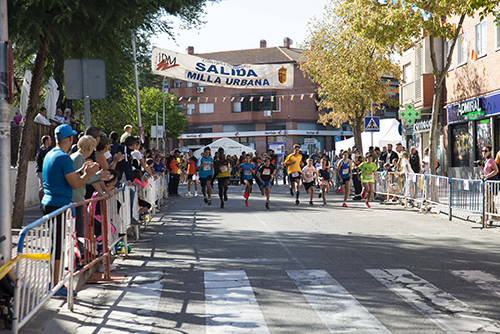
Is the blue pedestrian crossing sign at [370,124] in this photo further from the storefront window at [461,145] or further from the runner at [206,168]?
the runner at [206,168]

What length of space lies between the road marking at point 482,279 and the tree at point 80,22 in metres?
6.00

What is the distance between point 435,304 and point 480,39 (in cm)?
2123

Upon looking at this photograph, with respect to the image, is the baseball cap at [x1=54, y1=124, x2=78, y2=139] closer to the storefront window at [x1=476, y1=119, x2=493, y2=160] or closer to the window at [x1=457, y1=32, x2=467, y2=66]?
the storefront window at [x1=476, y1=119, x2=493, y2=160]

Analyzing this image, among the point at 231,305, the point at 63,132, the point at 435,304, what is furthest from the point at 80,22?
the point at 435,304

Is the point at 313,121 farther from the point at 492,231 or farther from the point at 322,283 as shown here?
→ the point at 322,283

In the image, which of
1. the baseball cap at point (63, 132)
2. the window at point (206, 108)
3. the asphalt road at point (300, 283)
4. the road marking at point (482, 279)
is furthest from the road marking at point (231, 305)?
the window at point (206, 108)

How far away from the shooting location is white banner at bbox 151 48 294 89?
18.3m

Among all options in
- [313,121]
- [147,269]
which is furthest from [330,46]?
[313,121]

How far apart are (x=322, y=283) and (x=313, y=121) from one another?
62.6 metres

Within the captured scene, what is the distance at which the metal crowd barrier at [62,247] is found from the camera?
4527 mm

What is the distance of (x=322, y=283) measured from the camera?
22.4ft

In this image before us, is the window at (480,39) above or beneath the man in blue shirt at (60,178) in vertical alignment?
above

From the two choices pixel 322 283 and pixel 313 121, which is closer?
pixel 322 283

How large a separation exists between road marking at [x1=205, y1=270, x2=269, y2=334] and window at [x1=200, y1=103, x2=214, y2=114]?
64.8 metres
